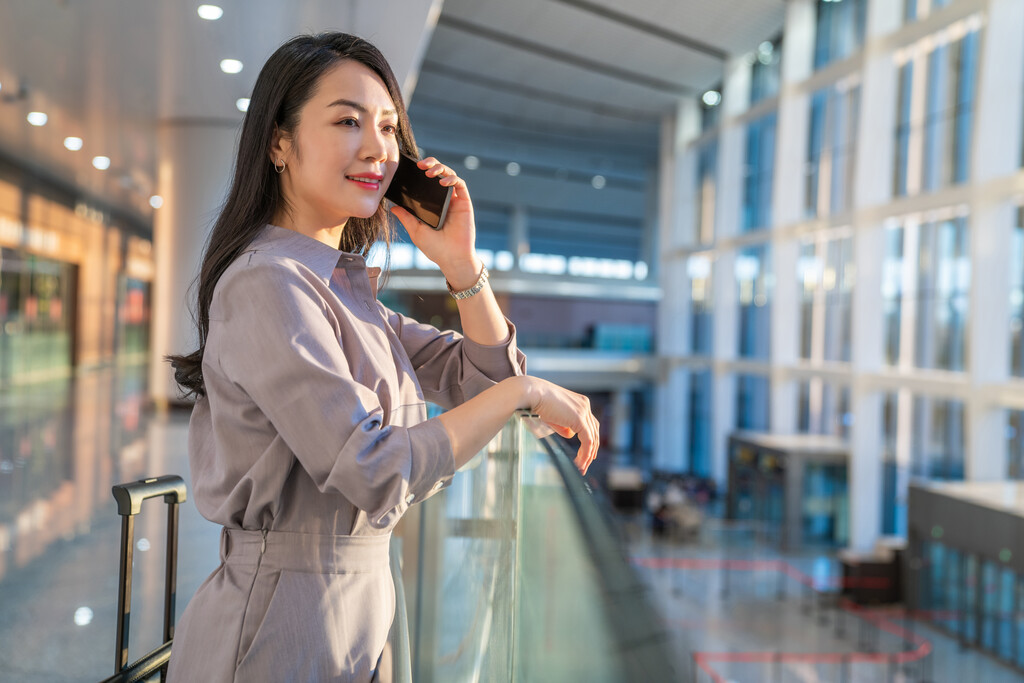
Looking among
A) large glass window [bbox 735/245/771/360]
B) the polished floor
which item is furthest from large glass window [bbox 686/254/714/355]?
the polished floor

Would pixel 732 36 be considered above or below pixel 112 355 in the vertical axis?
above

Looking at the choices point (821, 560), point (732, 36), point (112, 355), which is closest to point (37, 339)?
point (112, 355)

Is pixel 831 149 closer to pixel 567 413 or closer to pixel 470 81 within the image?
pixel 470 81

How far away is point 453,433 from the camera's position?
1142mm

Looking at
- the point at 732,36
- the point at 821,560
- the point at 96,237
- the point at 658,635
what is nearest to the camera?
the point at 658,635

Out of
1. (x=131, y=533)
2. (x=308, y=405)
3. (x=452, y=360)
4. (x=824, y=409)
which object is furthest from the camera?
(x=824, y=409)

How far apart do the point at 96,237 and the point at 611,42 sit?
580 inches

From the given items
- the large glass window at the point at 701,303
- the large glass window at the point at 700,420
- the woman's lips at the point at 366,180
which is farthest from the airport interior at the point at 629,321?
the woman's lips at the point at 366,180

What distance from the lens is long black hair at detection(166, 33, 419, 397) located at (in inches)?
50.8

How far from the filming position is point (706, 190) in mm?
25016

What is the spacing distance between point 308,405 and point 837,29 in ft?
64.3

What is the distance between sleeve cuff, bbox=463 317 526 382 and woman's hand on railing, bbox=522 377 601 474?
0.53 feet

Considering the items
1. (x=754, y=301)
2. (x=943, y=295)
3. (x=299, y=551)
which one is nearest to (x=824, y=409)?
(x=754, y=301)

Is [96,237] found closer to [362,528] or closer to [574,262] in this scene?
[362,528]
